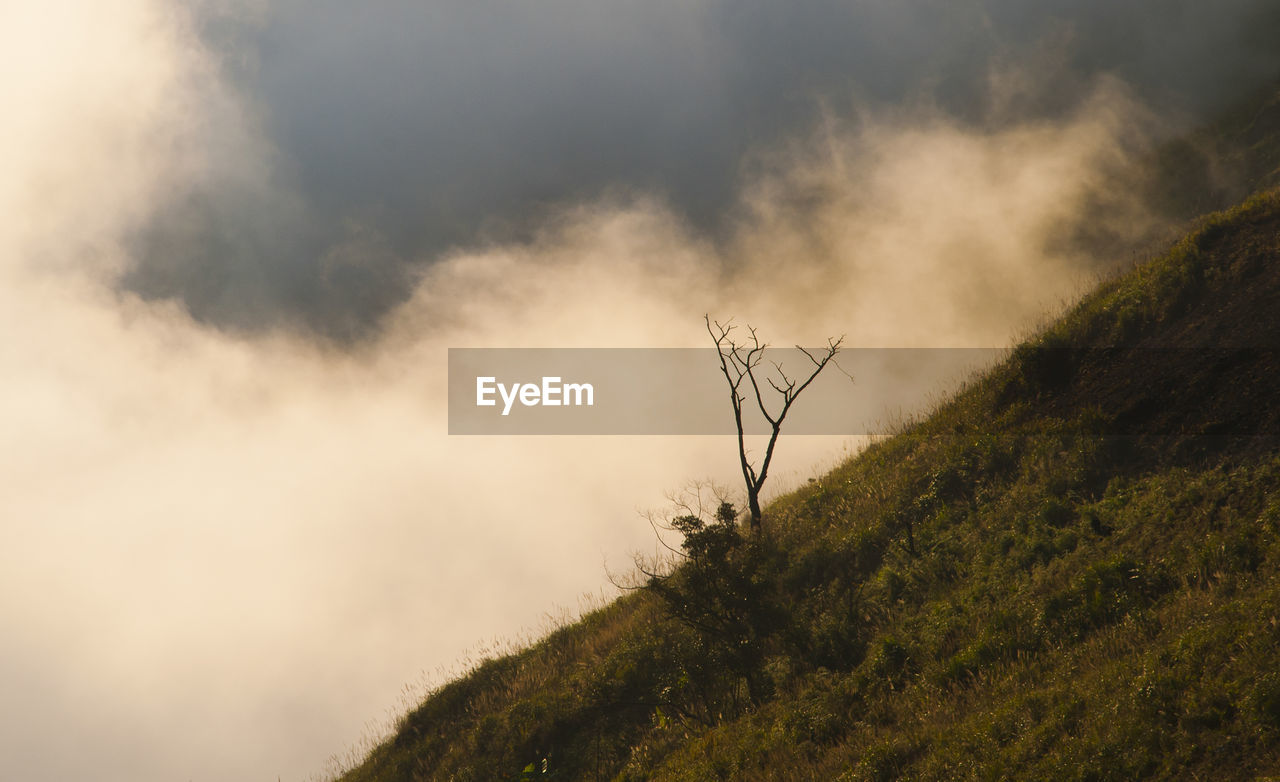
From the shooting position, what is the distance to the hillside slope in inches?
403

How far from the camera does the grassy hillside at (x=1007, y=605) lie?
10250 mm

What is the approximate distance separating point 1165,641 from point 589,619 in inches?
830

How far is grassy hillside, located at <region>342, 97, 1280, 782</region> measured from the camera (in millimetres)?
10250

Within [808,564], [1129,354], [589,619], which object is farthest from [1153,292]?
[589,619]

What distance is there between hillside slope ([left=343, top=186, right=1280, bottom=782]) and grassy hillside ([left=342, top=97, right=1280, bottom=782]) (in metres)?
0.05

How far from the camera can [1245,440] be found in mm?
14758

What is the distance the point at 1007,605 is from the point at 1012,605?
0.44 feet

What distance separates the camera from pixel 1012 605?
47.8 feet

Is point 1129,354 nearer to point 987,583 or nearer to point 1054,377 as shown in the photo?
point 1054,377

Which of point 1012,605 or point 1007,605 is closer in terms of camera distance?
point 1012,605

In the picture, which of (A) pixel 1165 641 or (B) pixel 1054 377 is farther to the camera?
(B) pixel 1054 377

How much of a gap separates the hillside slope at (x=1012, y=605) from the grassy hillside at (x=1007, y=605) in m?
0.05

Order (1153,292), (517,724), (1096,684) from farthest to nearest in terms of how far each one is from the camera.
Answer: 1. (517,724)
2. (1153,292)
3. (1096,684)

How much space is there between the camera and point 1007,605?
14.7 metres
